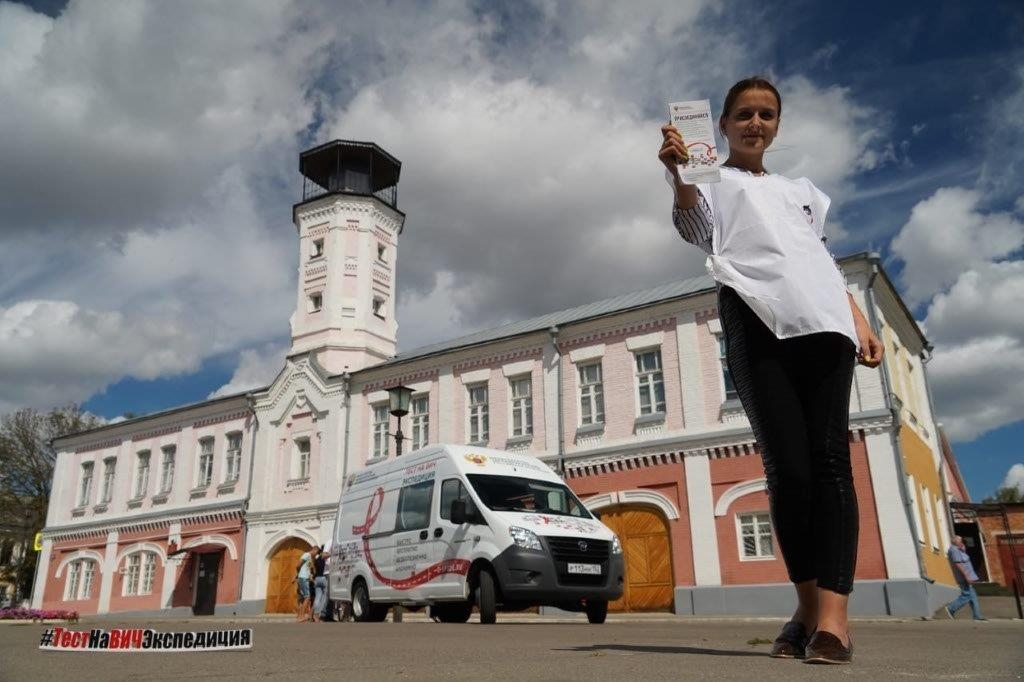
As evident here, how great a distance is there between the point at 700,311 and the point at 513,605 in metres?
12.3

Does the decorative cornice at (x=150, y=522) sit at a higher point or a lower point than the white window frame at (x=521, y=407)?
lower

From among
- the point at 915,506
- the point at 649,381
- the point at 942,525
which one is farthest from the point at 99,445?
the point at 942,525

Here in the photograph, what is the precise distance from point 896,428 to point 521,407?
1006 cm

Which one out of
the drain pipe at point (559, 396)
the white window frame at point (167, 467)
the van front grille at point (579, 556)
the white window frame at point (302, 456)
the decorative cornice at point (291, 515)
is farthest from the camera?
the white window frame at point (167, 467)

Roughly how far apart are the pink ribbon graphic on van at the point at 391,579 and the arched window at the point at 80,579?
2279 centimetres

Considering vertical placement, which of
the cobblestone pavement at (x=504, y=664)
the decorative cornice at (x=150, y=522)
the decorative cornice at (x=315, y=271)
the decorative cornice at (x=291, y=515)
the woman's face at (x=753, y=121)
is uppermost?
the decorative cornice at (x=315, y=271)

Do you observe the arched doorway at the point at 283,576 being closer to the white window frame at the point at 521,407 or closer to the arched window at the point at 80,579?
the white window frame at the point at 521,407

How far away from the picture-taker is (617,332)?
22.1 meters

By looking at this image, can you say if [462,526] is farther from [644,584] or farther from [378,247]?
[378,247]

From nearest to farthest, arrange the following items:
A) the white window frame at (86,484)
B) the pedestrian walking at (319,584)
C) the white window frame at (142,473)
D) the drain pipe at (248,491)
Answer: the pedestrian walking at (319,584)
the drain pipe at (248,491)
the white window frame at (142,473)
the white window frame at (86,484)

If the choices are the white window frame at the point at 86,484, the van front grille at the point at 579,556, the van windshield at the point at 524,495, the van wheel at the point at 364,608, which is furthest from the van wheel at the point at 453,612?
the white window frame at the point at 86,484

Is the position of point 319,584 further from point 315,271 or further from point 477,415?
point 315,271

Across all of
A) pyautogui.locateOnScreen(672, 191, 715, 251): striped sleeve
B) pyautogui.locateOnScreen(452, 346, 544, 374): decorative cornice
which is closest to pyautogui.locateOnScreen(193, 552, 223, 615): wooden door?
pyautogui.locateOnScreen(452, 346, 544, 374): decorative cornice

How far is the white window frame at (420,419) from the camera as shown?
25.3 m
